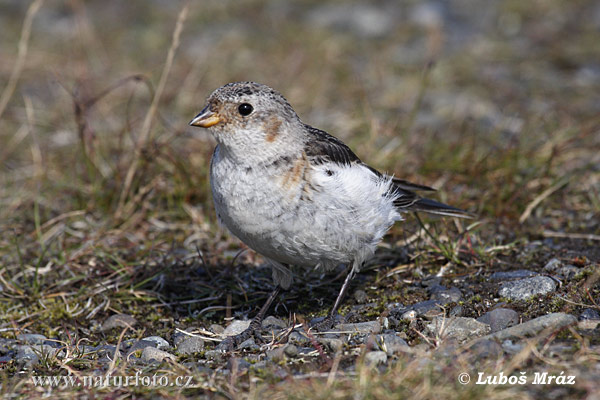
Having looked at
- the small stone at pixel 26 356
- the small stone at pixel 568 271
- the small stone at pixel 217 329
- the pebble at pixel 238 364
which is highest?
the small stone at pixel 568 271

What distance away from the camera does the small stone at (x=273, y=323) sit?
337 cm

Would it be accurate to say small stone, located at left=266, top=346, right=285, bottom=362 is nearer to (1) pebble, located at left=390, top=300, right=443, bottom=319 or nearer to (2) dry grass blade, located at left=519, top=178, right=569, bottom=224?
(1) pebble, located at left=390, top=300, right=443, bottom=319

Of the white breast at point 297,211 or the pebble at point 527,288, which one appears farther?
the pebble at point 527,288

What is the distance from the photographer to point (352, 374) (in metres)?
2.54

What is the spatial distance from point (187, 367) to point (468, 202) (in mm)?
2301

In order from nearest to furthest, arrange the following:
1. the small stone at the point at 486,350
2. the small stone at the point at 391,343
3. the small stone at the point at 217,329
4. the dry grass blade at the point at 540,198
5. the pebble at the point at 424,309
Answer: the small stone at the point at 486,350, the small stone at the point at 391,343, the pebble at the point at 424,309, the small stone at the point at 217,329, the dry grass blade at the point at 540,198

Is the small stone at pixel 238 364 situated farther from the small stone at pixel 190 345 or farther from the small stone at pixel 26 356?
the small stone at pixel 26 356

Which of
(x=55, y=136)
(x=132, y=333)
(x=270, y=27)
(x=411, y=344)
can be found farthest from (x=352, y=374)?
(x=270, y=27)

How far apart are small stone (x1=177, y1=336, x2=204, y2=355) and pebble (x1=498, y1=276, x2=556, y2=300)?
1.43 metres

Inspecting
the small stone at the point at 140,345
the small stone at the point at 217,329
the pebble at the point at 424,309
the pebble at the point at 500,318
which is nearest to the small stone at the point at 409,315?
the pebble at the point at 424,309

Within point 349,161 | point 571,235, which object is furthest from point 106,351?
point 571,235

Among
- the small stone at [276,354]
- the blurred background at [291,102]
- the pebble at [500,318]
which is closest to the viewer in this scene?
the small stone at [276,354]

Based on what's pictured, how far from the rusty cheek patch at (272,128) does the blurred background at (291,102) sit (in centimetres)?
90

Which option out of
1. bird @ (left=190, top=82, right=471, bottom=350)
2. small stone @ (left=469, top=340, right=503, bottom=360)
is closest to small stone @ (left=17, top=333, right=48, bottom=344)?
bird @ (left=190, top=82, right=471, bottom=350)
